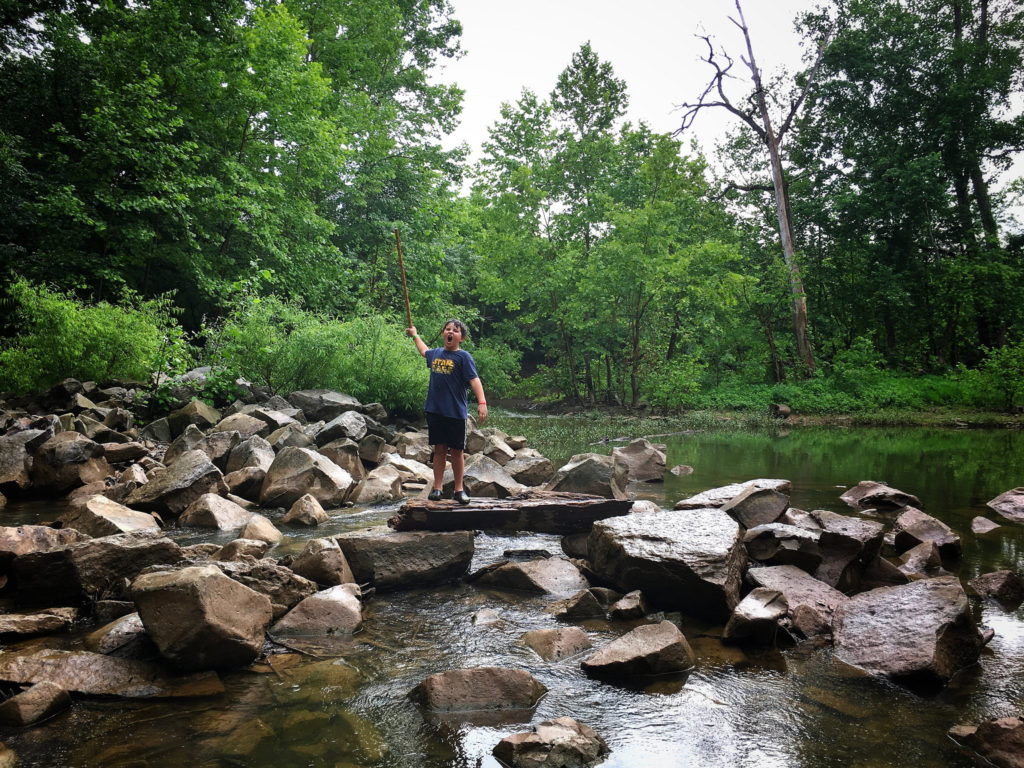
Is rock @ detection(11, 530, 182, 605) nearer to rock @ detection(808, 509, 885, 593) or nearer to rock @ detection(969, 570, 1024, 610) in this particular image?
rock @ detection(808, 509, 885, 593)

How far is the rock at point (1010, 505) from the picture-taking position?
7387 mm

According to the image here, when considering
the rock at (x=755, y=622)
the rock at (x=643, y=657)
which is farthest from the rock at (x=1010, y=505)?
the rock at (x=643, y=657)

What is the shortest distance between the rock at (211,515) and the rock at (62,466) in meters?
2.31

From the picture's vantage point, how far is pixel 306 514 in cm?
693

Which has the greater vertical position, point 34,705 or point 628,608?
point 34,705

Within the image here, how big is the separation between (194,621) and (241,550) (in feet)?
5.28

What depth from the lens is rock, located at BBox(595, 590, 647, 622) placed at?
439cm

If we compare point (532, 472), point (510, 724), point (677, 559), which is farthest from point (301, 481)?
point (510, 724)

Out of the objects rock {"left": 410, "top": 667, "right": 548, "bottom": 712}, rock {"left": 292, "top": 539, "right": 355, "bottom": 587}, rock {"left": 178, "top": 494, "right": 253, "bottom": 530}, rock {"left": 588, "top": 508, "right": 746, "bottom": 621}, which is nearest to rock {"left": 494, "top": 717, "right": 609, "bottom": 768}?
rock {"left": 410, "top": 667, "right": 548, "bottom": 712}

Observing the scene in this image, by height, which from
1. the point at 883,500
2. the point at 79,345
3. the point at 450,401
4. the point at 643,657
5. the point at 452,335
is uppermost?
Result: the point at 79,345

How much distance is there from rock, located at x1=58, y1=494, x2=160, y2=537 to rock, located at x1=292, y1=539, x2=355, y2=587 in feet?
4.75

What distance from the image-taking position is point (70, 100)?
50.9 ft

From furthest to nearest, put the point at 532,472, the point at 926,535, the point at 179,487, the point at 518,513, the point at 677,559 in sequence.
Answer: the point at 532,472 < the point at 179,487 < the point at 518,513 < the point at 926,535 < the point at 677,559

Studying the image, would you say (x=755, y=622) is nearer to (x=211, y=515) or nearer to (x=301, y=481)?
(x=211, y=515)
